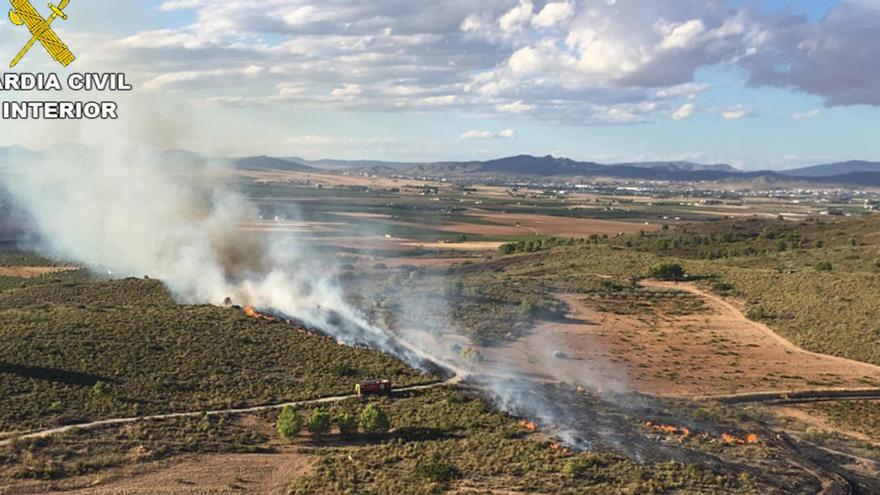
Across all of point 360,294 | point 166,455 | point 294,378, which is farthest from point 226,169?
point 166,455

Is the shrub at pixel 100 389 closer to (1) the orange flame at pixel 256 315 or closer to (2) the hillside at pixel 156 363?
(2) the hillside at pixel 156 363

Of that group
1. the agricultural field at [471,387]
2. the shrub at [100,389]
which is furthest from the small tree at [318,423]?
the shrub at [100,389]

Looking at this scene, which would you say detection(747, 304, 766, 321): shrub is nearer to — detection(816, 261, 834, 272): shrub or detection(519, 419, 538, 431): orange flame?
detection(816, 261, 834, 272): shrub

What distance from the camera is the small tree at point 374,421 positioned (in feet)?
167

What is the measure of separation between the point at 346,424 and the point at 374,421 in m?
2.13

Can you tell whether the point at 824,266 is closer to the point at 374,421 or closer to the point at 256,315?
the point at 256,315

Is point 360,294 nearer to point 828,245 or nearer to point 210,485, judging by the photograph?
point 210,485

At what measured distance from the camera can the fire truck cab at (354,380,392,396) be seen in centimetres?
5822

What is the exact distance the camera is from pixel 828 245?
5758 inches

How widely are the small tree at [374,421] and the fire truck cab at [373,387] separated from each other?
20.9ft

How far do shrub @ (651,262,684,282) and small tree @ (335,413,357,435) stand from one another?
244 feet

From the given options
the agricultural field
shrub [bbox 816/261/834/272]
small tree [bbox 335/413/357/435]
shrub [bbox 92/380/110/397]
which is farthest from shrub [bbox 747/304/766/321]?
shrub [bbox 92/380/110/397]

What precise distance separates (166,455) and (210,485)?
5.40 m

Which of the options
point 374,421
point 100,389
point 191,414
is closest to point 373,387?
point 374,421
